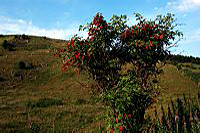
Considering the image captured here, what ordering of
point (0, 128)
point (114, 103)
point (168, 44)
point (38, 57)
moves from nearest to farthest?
1. point (114, 103)
2. point (168, 44)
3. point (0, 128)
4. point (38, 57)

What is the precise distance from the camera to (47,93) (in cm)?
2473

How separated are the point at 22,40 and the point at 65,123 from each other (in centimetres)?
4002

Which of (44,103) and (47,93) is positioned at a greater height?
(47,93)

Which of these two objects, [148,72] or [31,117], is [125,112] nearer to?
[148,72]

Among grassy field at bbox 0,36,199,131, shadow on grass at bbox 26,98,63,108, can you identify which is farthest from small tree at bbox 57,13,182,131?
shadow on grass at bbox 26,98,63,108

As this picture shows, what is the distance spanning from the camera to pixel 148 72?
26.1ft

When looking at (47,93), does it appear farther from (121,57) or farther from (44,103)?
(121,57)

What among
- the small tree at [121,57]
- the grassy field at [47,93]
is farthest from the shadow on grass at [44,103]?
the small tree at [121,57]

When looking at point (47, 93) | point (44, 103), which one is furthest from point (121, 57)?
point (47, 93)

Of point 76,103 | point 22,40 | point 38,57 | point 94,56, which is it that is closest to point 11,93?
point 76,103

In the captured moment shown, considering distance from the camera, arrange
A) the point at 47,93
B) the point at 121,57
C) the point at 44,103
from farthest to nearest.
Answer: the point at 47,93 → the point at 44,103 → the point at 121,57

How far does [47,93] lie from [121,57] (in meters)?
18.6

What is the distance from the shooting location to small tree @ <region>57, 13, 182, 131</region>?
678 centimetres

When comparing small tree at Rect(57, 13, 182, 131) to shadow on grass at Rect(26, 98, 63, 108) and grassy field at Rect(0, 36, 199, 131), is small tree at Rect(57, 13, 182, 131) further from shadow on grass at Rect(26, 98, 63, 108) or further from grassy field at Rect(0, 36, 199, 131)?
shadow on grass at Rect(26, 98, 63, 108)
